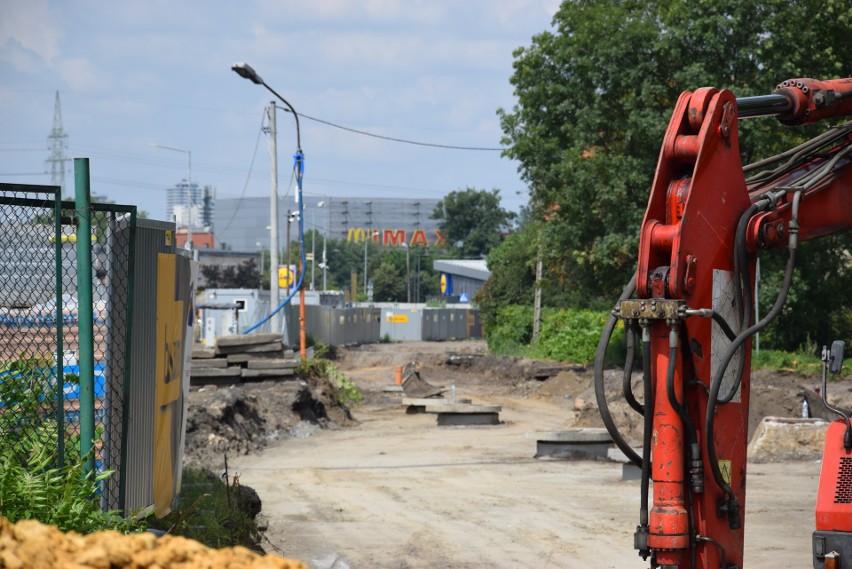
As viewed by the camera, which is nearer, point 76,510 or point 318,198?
point 76,510

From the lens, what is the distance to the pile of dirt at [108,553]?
3732mm

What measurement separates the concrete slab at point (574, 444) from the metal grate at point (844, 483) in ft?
36.3

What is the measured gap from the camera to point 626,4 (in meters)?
31.6

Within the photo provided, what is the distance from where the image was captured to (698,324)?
20.6 ft

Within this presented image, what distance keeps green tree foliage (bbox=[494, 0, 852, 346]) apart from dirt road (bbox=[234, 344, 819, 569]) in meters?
10.0

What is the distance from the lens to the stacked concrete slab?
23906 millimetres

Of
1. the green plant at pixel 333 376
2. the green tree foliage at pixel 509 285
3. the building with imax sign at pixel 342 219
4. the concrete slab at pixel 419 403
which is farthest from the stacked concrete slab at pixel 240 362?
the building with imax sign at pixel 342 219

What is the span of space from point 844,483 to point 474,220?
5197 inches

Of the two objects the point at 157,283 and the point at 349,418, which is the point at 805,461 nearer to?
the point at 349,418

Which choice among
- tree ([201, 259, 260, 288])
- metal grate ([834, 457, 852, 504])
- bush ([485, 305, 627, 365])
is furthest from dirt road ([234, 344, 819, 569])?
tree ([201, 259, 260, 288])

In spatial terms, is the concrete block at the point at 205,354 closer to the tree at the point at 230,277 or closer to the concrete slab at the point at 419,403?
the concrete slab at the point at 419,403

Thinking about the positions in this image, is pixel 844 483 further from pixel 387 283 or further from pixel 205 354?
pixel 387 283

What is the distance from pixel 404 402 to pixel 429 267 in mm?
104529

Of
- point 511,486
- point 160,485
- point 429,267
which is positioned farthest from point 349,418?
point 429,267
